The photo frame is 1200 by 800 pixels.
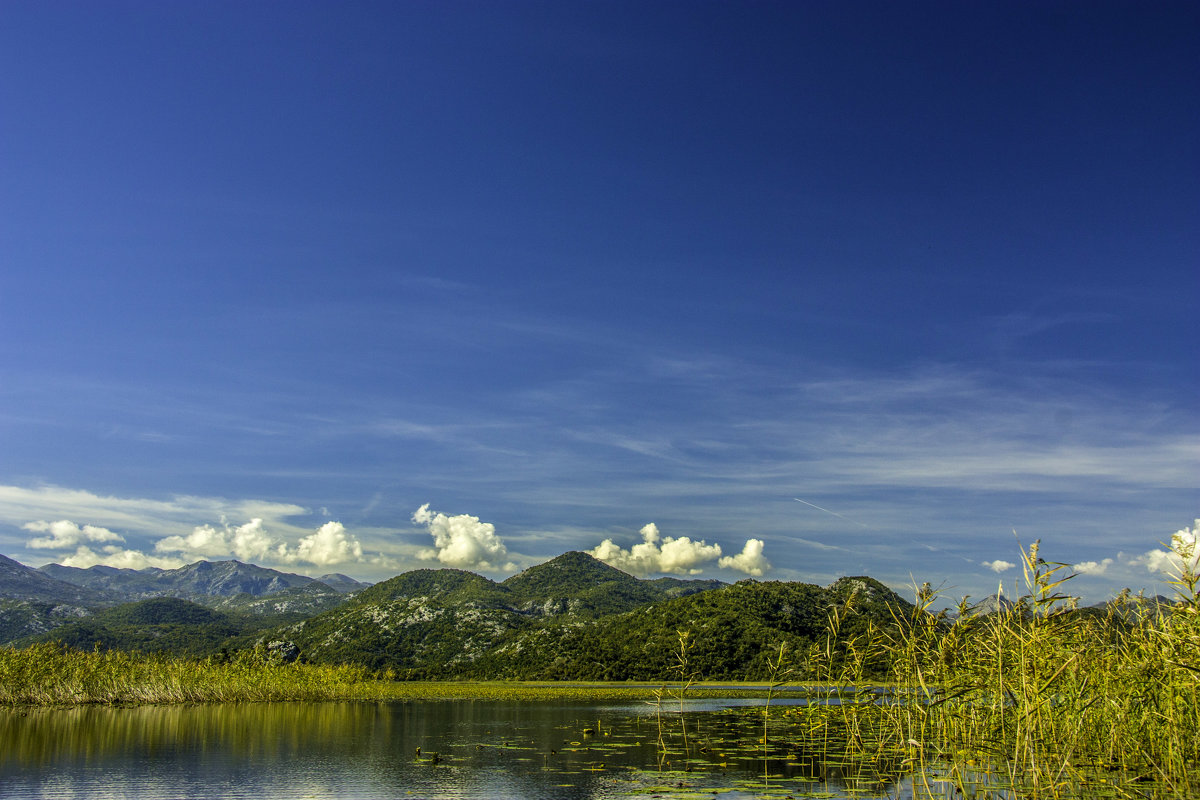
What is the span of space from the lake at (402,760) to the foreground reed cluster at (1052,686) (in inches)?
170

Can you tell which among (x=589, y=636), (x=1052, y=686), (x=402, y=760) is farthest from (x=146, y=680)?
(x=589, y=636)

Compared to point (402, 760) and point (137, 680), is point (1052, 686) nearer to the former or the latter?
point (402, 760)

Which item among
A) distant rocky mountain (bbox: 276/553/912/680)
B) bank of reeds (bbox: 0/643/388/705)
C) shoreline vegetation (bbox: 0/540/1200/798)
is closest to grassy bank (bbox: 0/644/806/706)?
bank of reeds (bbox: 0/643/388/705)

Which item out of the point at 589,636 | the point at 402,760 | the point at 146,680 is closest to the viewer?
the point at 402,760

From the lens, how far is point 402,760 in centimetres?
3238

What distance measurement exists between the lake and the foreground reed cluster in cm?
431

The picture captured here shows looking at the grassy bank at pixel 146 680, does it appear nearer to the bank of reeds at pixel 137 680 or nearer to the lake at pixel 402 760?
the bank of reeds at pixel 137 680

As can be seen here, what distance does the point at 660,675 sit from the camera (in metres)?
140

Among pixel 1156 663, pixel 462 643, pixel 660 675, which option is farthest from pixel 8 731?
pixel 462 643

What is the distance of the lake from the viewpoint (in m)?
24.2

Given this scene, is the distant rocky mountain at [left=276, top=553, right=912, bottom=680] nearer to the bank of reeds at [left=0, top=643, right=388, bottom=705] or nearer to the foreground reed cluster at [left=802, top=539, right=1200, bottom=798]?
the bank of reeds at [left=0, top=643, right=388, bottom=705]

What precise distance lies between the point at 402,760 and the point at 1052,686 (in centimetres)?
2693

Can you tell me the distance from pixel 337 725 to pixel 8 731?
17.8 meters

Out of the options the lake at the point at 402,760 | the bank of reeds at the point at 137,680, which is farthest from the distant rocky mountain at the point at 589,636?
the lake at the point at 402,760
